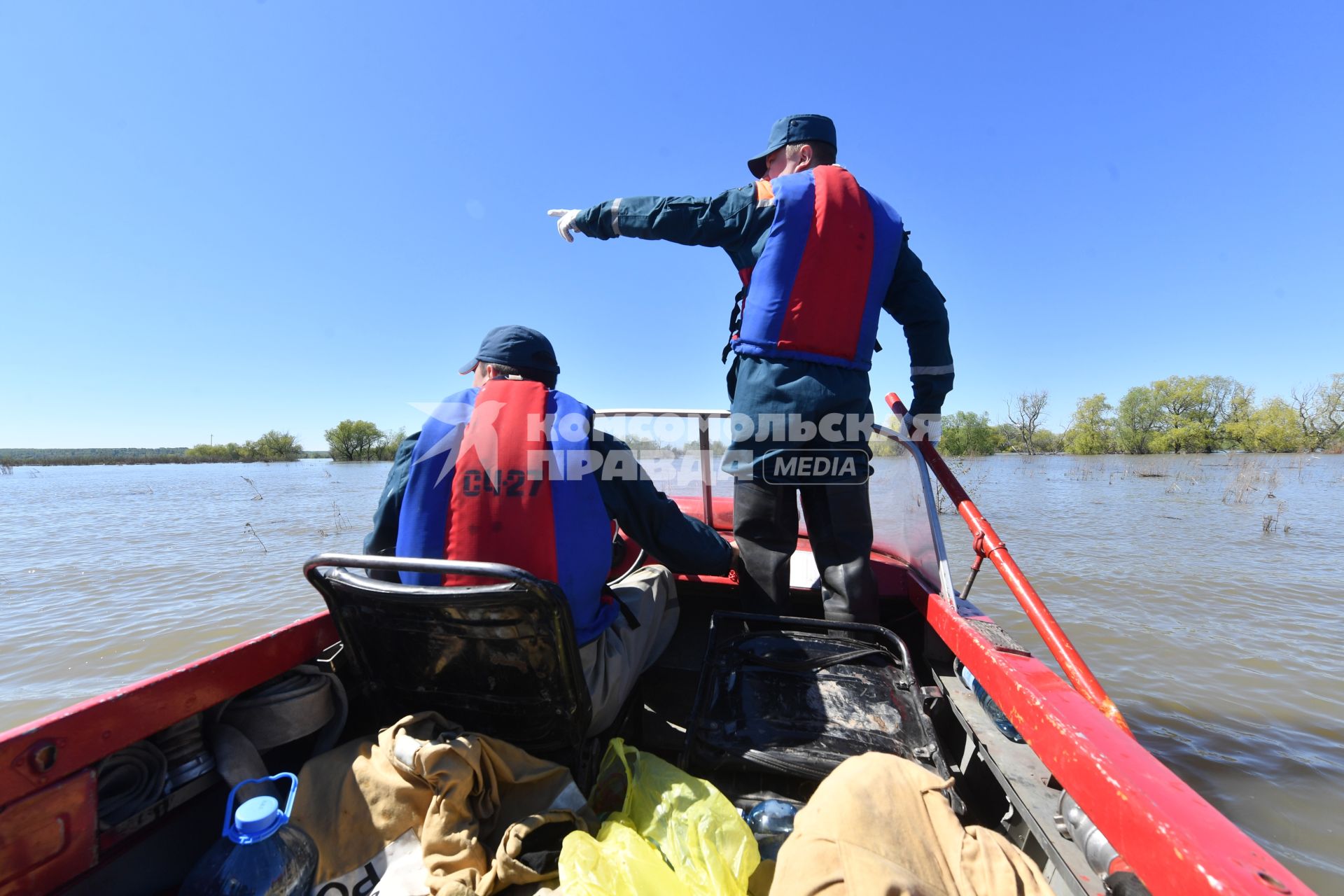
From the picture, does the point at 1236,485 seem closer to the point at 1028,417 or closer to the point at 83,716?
the point at 83,716

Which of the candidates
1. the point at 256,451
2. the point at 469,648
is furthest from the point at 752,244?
the point at 256,451

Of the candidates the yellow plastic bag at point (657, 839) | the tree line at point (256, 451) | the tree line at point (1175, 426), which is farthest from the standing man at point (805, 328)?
the tree line at point (256, 451)

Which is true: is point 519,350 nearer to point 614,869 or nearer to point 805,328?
point 805,328

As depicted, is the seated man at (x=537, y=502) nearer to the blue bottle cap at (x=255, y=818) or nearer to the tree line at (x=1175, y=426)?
the blue bottle cap at (x=255, y=818)

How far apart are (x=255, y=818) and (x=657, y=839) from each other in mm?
852

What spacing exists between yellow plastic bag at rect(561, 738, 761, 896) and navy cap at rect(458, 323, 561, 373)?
1.23 m

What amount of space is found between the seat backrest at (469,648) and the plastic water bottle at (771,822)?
52 cm

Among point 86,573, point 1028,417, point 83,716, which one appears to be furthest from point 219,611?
point 1028,417

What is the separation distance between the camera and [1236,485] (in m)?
17.4

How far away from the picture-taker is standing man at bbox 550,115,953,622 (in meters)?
2.07

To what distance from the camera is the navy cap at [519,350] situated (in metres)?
1.88

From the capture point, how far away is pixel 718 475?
345 cm

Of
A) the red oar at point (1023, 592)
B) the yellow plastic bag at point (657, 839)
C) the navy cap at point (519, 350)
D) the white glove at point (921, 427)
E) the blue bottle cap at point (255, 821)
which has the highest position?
the navy cap at point (519, 350)

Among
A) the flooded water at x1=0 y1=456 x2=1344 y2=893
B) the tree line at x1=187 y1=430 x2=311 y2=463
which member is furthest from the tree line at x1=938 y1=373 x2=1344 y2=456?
the tree line at x1=187 y1=430 x2=311 y2=463
